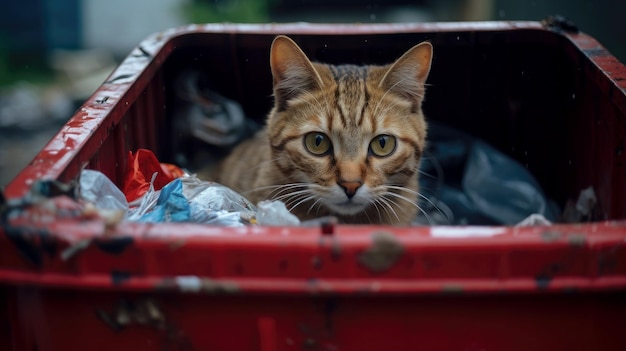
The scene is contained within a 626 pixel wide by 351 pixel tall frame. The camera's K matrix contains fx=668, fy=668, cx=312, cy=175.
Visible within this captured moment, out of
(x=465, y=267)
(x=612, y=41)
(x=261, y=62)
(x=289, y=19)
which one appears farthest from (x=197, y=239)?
(x=289, y=19)

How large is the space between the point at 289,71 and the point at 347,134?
0.28 metres

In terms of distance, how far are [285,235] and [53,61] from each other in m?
6.68

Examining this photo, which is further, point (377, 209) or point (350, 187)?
point (377, 209)

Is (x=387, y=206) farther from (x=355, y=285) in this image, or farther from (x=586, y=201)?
(x=355, y=285)

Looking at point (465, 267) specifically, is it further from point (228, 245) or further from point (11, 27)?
point (11, 27)

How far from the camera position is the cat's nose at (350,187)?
2004 millimetres

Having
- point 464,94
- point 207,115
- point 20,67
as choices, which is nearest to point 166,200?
point 207,115

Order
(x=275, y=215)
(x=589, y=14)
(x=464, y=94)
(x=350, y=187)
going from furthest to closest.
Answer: (x=589, y=14)
(x=464, y=94)
(x=350, y=187)
(x=275, y=215)

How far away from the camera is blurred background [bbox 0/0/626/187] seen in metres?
5.73

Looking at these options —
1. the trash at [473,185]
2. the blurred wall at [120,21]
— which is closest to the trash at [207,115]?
the trash at [473,185]

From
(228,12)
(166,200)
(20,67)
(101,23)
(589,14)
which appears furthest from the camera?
(101,23)

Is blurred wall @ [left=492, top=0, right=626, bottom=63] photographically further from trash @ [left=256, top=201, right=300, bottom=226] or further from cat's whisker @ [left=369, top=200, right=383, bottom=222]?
trash @ [left=256, top=201, right=300, bottom=226]

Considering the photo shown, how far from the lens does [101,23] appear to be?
7547 millimetres

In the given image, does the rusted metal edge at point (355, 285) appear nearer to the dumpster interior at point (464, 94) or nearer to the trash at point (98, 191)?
the trash at point (98, 191)
